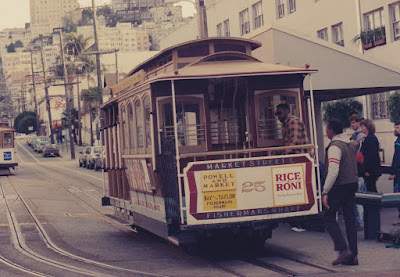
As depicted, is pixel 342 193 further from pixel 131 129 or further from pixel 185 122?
pixel 131 129

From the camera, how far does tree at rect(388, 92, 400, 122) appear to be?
1270 inches

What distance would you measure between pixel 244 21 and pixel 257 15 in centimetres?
159

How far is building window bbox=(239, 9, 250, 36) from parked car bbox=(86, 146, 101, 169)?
38.0 ft

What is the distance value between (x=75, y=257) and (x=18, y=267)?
1232 millimetres

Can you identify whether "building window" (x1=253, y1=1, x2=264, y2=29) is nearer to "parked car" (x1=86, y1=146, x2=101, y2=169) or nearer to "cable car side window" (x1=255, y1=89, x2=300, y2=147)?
"parked car" (x1=86, y1=146, x2=101, y2=169)

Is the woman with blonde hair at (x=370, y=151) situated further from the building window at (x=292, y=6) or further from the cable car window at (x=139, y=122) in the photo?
the building window at (x=292, y=6)

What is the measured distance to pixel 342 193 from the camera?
35.8 feet

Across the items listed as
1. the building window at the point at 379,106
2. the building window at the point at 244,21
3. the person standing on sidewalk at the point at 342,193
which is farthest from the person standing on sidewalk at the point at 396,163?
the building window at the point at 244,21

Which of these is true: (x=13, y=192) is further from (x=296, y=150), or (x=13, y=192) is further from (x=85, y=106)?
(x=85, y=106)

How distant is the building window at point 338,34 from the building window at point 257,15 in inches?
308

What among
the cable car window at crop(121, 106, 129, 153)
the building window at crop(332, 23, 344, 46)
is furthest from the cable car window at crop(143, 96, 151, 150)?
the building window at crop(332, 23, 344, 46)

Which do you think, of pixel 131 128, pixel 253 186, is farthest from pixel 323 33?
pixel 253 186

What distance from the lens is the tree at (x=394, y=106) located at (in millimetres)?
32250

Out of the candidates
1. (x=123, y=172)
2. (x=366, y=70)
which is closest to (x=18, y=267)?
(x=123, y=172)
